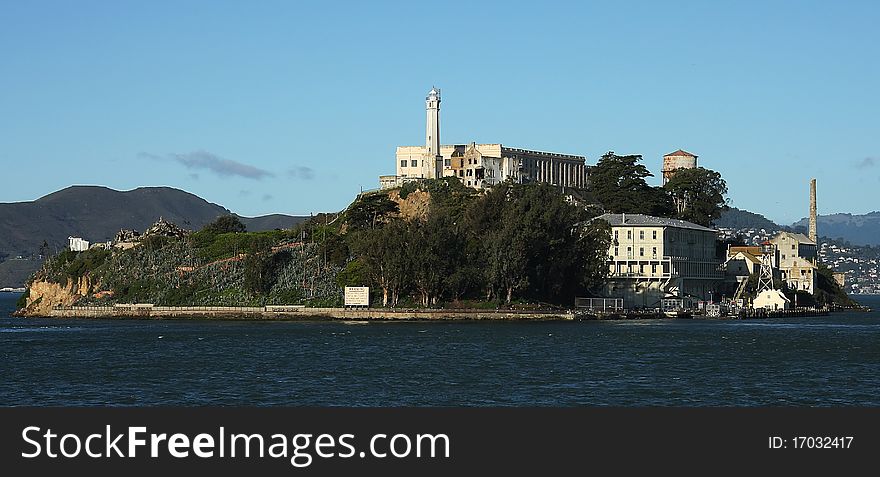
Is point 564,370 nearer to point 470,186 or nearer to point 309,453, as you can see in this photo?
point 309,453

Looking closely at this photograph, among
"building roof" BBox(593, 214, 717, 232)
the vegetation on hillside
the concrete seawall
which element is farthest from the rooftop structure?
the concrete seawall

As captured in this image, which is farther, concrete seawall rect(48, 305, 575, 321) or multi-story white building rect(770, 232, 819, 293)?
multi-story white building rect(770, 232, 819, 293)

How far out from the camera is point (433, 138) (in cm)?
17212

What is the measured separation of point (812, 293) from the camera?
17812cm

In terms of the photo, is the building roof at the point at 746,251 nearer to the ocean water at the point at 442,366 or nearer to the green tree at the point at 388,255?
the ocean water at the point at 442,366

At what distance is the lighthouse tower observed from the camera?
16925cm

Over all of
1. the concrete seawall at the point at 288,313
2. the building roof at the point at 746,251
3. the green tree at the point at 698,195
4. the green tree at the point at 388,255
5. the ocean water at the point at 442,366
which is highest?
the green tree at the point at 698,195

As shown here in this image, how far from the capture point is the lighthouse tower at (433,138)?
16925cm

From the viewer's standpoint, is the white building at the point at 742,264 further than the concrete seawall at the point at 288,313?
Yes

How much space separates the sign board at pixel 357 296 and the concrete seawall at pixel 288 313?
1037mm

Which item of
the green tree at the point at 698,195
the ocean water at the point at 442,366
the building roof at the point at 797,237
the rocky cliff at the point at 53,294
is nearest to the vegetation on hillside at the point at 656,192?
the green tree at the point at 698,195

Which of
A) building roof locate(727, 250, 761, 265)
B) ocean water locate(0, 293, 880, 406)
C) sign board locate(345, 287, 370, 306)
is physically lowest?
ocean water locate(0, 293, 880, 406)

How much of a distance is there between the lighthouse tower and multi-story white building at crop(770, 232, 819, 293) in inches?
1880

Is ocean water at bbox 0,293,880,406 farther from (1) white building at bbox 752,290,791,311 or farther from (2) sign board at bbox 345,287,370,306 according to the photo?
(1) white building at bbox 752,290,791,311
